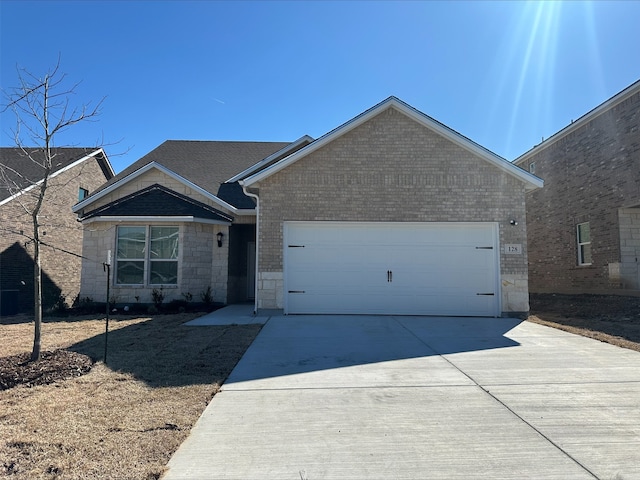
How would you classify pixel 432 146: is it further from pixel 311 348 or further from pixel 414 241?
pixel 311 348

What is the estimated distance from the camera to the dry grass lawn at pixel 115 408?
3236 mm

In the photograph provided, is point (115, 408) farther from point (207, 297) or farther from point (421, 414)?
point (207, 297)

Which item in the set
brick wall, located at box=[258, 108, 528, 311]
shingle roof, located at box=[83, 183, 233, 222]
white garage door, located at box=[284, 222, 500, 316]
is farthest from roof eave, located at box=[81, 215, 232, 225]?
white garage door, located at box=[284, 222, 500, 316]

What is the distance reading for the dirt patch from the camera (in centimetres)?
855

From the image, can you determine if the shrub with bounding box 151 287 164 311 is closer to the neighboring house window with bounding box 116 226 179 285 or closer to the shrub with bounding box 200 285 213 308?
the neighboring house window with bounding box 116 226 179 285

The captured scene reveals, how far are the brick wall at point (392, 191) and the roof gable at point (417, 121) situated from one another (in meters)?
0.15

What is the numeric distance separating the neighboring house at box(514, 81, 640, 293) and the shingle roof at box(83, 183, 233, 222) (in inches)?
508

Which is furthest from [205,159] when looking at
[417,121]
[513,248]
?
[513,248]

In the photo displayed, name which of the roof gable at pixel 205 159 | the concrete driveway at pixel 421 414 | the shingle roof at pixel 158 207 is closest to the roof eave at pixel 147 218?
the shingle roof at pixel 158 207

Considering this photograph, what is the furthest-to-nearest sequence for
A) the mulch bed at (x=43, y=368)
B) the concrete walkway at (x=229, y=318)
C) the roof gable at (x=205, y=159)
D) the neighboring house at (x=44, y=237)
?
the roof gable at (x=205, y=159) → the neighboring house at (x=44, y=237) → the concrete walkway at (x=229, y=318) → the mulch bed at (x=43, y=368)

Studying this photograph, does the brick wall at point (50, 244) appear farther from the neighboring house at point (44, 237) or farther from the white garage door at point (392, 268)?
the white garage door at point (392, 268)

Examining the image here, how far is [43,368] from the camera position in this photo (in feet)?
19.0

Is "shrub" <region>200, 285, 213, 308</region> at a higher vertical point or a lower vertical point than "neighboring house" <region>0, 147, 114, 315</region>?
lower

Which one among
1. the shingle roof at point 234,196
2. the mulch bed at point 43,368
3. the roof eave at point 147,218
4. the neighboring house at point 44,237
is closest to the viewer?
the mulch bed at point 43,368
